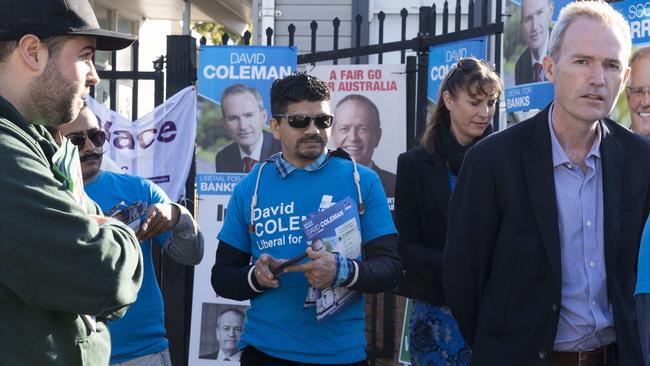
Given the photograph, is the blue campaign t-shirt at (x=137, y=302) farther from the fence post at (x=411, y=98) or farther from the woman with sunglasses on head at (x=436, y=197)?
the fence post at (x=411, y=98)

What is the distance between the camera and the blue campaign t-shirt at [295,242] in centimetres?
438

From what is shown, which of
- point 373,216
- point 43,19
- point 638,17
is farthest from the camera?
point 638,17

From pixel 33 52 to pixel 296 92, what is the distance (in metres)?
2.07

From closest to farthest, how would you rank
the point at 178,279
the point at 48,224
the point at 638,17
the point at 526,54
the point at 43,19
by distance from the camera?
the point at 48,224, the point at 43,19, the point at 638,17, the point at 526,54, the point at 178,279

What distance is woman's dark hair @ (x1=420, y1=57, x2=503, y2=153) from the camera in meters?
4.96

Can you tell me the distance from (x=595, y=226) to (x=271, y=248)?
1606mm

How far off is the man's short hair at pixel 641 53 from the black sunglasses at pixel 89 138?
2727 mm

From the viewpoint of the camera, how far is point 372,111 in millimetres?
7555

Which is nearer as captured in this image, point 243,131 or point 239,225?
point 239,225

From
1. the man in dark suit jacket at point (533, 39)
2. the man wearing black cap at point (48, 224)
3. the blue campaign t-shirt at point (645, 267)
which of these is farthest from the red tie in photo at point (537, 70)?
the man wearing black cap at point (48, 224)

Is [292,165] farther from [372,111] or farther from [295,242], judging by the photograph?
[372,111]

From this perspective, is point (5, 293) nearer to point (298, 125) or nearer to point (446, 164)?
point (298, 125)

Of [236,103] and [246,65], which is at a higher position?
[246,65]

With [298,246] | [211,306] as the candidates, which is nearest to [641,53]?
[298,246]
